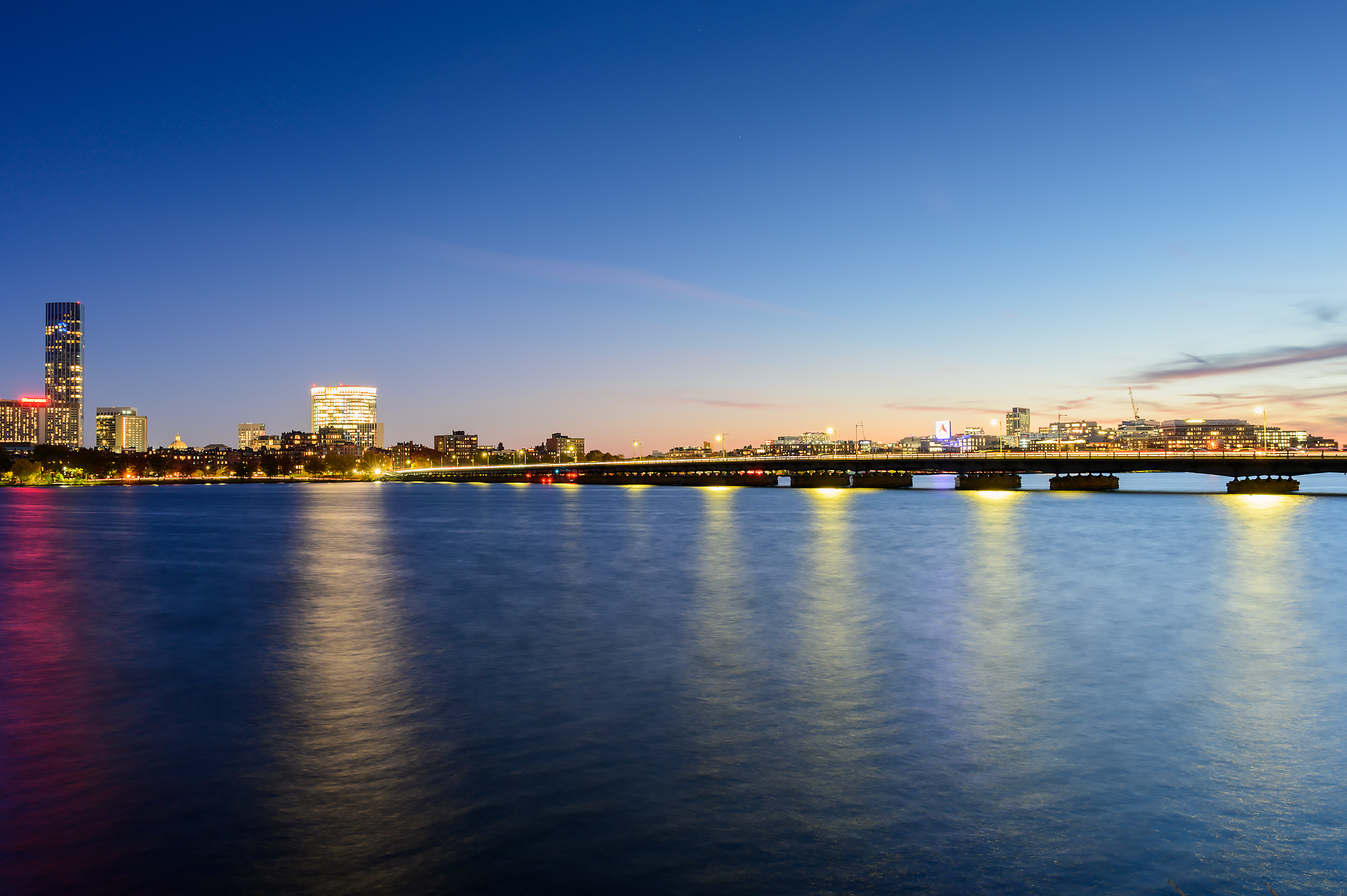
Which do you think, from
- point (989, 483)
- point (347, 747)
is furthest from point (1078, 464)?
point (347, 747)

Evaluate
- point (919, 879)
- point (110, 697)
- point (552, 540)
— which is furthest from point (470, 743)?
point (552, 540)

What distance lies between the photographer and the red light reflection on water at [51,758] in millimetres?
9164

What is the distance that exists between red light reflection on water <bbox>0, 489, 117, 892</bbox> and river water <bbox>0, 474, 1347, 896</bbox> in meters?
0.07

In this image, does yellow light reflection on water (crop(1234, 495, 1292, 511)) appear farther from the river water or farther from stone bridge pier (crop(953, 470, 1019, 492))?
the river water

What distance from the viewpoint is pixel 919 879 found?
866 centimetres

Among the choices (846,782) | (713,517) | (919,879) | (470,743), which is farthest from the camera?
(713,517)

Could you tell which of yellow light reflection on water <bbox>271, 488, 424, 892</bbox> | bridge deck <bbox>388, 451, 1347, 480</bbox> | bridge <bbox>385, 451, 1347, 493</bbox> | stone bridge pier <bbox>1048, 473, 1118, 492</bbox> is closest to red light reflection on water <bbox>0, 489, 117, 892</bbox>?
yellow light reflection on water <bbox>271, 488, 424, 892</bbox>

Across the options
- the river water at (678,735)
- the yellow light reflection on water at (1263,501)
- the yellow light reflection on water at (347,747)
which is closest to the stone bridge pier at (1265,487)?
the yellow light reflection on water at (1263,501)

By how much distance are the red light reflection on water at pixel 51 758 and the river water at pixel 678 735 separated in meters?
0.07

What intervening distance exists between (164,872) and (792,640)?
16.6m

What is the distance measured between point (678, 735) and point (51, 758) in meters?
9.47

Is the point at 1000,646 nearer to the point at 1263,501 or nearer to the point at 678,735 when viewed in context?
the point at 678,735

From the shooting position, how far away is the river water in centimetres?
915

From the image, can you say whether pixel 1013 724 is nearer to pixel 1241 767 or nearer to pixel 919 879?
pixel 1241 767
